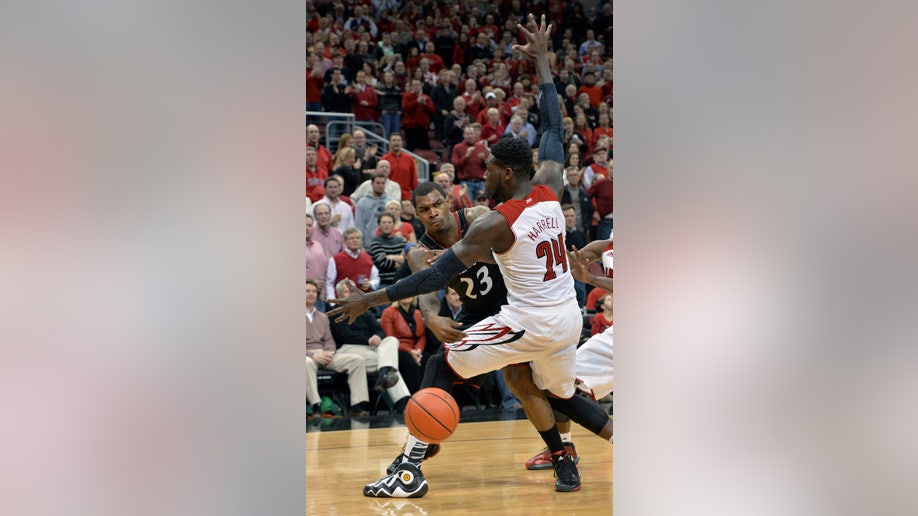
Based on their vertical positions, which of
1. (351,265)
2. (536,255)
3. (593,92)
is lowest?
(351,265)

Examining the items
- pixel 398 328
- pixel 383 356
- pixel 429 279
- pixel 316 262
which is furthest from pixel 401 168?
pixel 429 279

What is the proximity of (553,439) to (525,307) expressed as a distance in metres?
0.89

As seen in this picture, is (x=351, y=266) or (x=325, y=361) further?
(x=351, y=266)

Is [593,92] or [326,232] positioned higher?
[593,92]

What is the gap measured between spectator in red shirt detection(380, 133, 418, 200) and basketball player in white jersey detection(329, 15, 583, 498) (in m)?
4.66

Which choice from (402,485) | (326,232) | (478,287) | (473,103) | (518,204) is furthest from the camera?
(473,103)

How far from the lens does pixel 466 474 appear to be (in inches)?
238

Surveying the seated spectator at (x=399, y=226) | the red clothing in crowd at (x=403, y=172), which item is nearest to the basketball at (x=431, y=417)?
the seated spectator at (x=399, y=226)

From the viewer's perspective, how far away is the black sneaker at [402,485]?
208 inches

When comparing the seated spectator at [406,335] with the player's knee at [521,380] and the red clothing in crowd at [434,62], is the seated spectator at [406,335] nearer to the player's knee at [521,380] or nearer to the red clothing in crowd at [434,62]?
the player's knee at [521,380]

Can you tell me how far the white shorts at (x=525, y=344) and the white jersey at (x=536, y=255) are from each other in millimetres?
82

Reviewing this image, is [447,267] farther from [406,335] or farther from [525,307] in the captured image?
[406,335]
